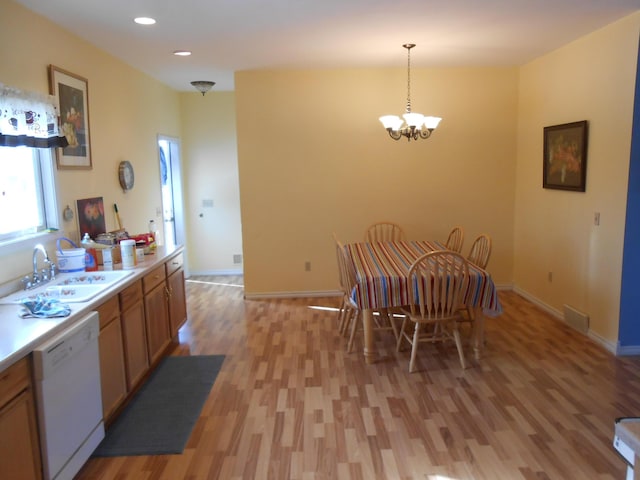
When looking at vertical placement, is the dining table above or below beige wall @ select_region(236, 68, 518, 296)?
below

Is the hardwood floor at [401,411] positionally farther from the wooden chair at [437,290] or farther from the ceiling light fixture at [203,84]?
the ceiling light fixture at [203,84]

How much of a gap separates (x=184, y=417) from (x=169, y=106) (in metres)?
4.25

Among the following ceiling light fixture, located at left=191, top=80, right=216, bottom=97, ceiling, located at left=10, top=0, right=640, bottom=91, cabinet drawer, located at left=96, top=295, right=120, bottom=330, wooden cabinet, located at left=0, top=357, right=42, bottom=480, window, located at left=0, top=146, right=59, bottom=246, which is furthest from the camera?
ceiling light fixture, located at left=191, top=80, right=216, bottom=97

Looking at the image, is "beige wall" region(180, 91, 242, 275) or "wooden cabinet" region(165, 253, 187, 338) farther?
"beige wall" region(180, 91, 242, 275)

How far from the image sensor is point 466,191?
5527mm

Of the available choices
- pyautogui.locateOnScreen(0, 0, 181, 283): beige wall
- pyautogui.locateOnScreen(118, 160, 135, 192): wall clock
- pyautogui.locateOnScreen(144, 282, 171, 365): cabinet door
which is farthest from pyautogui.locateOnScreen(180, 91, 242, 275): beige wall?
pyautogui.locateOnScreen(144, 282, 171, 365): cabinet door

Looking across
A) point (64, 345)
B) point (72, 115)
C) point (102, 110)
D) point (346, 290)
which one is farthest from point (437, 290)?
point (102, 110)

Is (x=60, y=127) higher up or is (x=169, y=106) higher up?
(x=169, y=106)

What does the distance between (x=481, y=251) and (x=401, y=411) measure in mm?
1829

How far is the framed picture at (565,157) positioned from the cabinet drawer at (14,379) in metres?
4.27

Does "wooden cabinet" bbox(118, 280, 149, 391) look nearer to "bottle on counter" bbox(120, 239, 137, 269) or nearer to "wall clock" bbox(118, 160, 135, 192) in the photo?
"bottle on counter" bbox(120, 239, 137, 269)

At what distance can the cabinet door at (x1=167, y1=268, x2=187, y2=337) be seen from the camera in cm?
405

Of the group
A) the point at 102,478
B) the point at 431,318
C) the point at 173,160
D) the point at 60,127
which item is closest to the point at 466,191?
the point at 431,318

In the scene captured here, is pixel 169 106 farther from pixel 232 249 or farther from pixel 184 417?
pixel 184 417
